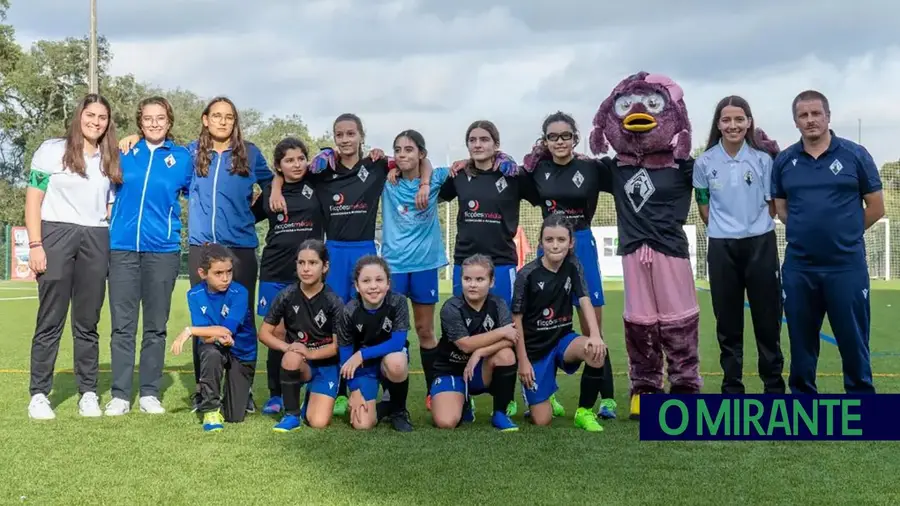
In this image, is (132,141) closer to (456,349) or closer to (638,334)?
(456,349)

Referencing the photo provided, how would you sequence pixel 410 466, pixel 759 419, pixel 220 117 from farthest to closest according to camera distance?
pixel 220 117 < pixel 759 419 < pixel 410 466

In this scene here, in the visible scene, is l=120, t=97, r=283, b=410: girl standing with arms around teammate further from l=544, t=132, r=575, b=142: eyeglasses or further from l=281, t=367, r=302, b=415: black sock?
l=544, t=132, r=575, b=142: eyeglasses

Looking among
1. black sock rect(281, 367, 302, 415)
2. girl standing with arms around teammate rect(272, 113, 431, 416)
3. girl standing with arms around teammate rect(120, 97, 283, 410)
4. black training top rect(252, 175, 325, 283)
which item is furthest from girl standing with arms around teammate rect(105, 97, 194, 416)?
black sock rect(281, 367, 302, 415)

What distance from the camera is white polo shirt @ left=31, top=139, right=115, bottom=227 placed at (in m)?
5.22

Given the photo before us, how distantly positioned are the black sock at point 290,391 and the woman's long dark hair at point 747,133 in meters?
2.70

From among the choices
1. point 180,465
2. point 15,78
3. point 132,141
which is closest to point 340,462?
point 180,465

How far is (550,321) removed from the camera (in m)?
5.26

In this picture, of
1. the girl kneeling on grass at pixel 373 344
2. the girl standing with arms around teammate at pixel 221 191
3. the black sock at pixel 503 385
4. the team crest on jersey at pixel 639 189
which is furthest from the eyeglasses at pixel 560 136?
the girl standing with arms around teammate at pixel 221 191

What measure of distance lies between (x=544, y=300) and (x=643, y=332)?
615mm

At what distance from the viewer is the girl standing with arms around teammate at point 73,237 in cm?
520

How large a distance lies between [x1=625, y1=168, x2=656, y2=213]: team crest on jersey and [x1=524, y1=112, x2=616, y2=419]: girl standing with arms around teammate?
22cm

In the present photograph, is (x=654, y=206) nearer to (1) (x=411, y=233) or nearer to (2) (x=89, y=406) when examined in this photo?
(1) (x=411, y=233)

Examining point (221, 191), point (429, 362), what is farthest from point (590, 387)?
point (221, 191)

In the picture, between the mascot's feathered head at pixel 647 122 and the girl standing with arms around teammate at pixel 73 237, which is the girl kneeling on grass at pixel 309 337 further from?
the mascot's feathered head at pixel 647 122
